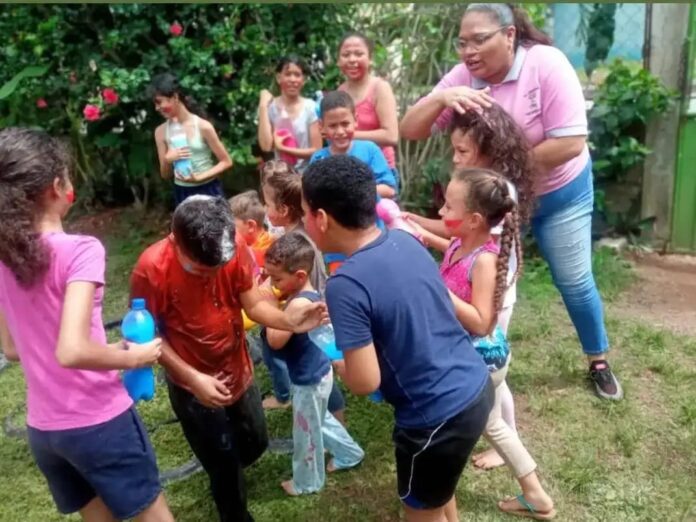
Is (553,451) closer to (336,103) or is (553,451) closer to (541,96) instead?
(541,96)

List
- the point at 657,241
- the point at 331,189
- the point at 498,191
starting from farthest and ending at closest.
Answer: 1. the point at 657,241
2. the point at 498,191
3. the point at 331,189

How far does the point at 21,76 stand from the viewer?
603cm

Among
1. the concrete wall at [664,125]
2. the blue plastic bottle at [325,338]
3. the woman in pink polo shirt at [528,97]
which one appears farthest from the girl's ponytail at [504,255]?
the concrete wall at [664,125]

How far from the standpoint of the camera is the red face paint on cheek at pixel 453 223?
2.57 m

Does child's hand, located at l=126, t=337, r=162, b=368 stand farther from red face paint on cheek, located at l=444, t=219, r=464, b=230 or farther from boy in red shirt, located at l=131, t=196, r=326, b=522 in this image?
red face paint on cheek, located at l=444, t=219, r=464, b=230

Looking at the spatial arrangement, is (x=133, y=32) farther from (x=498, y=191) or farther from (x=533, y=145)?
(x=498, y=191)

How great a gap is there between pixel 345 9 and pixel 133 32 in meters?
1.70

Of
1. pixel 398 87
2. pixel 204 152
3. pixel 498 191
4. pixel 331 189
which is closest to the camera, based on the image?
pixel 331 189

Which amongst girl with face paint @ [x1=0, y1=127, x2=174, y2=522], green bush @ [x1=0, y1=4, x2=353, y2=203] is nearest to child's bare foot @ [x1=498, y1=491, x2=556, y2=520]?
girl with face paint @ [x1=0, y1=127, x2=174, y2=522]

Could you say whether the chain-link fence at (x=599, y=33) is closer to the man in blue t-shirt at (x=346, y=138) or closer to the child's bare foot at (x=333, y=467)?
the man in blue t-shirt at (x=346, y=138)

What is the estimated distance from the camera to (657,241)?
5.57 m

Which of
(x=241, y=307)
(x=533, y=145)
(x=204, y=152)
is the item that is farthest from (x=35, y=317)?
(x=204, y=152)

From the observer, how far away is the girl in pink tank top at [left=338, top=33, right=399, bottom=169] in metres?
4.28

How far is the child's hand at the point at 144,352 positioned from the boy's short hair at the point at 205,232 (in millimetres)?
302
